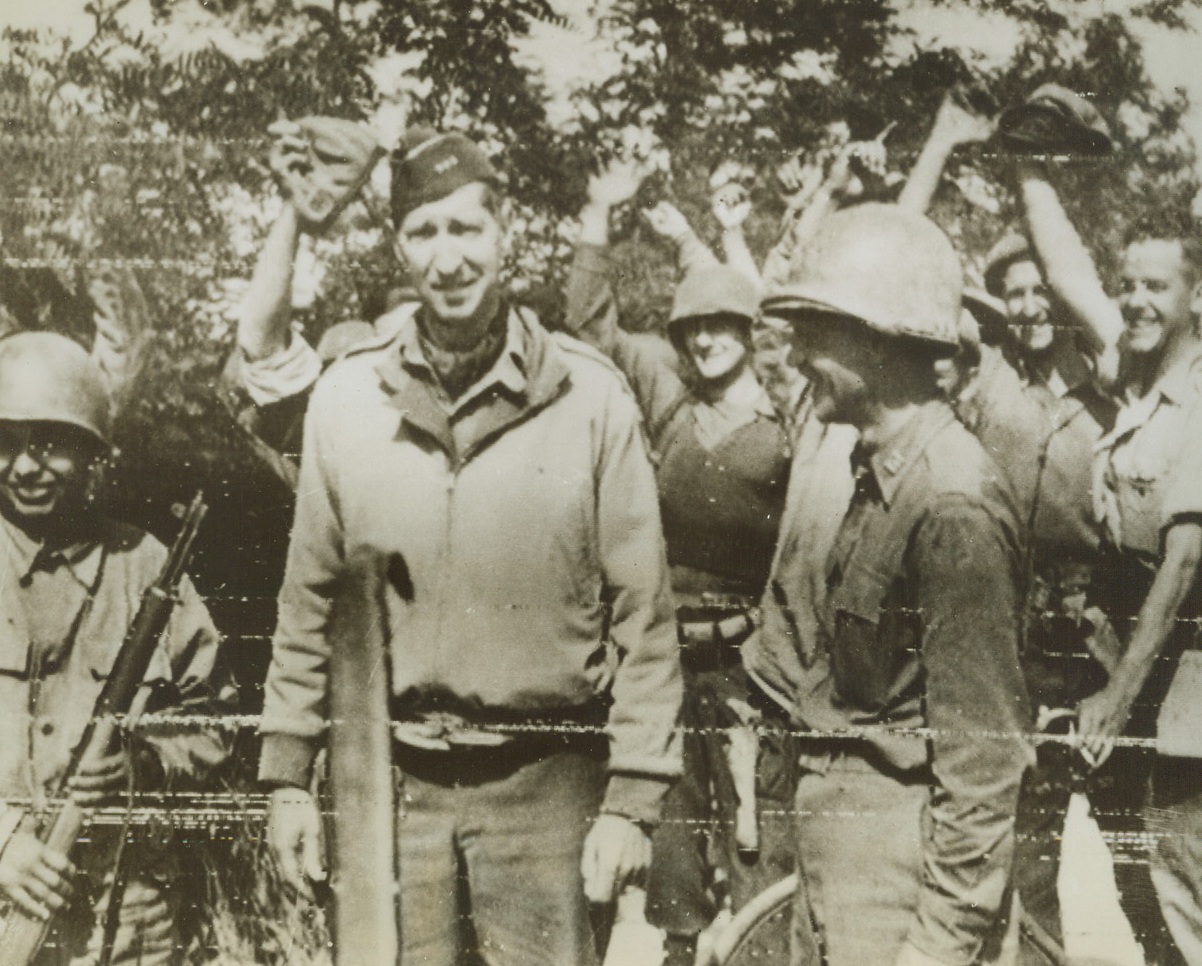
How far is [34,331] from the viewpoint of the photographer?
13.0 feet

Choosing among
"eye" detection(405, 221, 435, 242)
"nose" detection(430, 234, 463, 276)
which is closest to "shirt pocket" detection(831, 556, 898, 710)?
"nose" detection(430, 234, 463, 276)

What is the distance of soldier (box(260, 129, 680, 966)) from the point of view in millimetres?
3607

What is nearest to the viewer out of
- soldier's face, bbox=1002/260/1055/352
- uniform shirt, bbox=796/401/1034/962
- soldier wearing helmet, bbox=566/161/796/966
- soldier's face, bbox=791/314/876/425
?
uniform shirt, bbox=796/401/1034/962

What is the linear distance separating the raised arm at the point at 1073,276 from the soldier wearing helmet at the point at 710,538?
882 mm

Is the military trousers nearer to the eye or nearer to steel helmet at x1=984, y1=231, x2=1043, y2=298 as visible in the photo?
the eye

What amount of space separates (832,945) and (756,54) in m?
2.61

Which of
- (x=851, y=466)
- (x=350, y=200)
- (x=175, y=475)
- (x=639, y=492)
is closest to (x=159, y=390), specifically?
(x=175, y=475)

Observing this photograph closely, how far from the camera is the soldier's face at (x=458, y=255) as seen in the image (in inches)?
147

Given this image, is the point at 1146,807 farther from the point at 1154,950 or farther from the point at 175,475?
the point at 175,475

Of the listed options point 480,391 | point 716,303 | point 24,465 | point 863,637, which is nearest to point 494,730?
point 480,391

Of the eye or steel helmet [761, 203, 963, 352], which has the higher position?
the eye

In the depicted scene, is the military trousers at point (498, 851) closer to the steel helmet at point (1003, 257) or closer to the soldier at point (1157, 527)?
the soldier at point (1157, 527)

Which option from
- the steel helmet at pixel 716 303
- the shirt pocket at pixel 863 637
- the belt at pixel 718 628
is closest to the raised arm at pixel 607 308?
the steel helmet at pixel 716 303

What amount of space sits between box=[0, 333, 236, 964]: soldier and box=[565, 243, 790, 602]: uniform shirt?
1.39 meters
